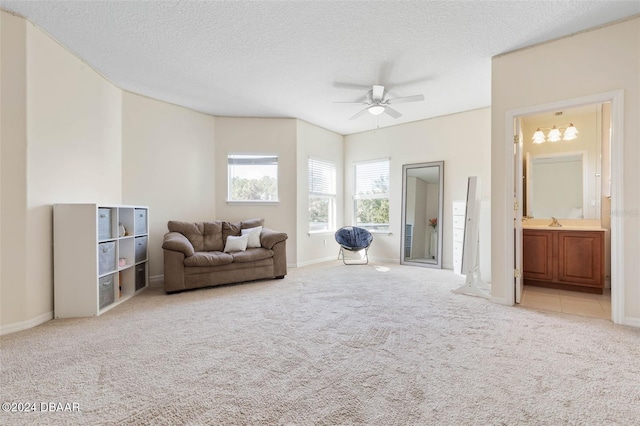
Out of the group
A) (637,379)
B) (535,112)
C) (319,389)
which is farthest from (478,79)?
(319,389)

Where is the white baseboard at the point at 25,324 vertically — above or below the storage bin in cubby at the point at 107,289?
below

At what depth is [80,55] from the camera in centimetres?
329

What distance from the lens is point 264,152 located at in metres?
5.53

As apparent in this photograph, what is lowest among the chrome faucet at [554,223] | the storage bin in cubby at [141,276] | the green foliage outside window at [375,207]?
the storage bin in cubby at [141,276]

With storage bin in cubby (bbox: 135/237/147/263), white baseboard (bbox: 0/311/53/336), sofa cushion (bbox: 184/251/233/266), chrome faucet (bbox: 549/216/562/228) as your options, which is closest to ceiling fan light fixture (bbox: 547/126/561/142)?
chrome faucet (bbox: 549/216/562/228)

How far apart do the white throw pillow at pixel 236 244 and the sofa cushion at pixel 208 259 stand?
0.28 m

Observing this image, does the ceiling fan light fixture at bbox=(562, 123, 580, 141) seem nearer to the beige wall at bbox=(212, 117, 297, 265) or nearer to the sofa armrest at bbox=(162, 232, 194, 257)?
the beige wall at bbox=(212, 117, 297, 265)

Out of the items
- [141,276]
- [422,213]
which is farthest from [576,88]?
[141,276]

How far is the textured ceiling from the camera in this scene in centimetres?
254

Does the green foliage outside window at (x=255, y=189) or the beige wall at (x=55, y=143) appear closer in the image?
the beige wall at (x=55, y=143)

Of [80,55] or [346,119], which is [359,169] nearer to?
[346,119]

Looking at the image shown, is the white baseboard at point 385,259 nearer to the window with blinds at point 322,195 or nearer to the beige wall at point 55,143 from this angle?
the window with blinds at point 322,195

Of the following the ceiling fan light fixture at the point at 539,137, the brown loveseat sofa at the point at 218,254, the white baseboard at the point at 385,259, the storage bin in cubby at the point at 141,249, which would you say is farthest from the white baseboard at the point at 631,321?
the storage bin in cubby at the point at 141,249

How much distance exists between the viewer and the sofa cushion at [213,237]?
4.62 m
